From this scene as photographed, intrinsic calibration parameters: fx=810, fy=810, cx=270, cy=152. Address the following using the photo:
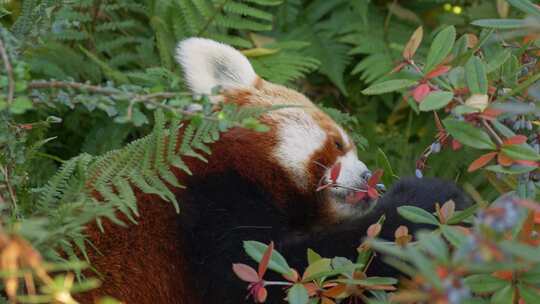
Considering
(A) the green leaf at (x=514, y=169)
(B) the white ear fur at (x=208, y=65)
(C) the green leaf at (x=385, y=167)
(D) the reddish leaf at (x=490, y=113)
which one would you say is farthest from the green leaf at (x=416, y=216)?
(B) the white ear fur at (x=208, y=65)

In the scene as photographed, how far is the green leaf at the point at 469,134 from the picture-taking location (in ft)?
6.75

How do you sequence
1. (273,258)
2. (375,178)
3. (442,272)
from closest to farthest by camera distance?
1. (442,272)
2. (273,258)
3. (375,178)

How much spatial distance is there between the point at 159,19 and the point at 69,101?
79.2 inches

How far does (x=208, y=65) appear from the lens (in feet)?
9.87

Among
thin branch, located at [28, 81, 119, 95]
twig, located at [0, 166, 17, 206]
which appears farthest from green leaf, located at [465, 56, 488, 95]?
twig, located at [0, 166, 17, 206]

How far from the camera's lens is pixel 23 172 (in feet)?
7.85

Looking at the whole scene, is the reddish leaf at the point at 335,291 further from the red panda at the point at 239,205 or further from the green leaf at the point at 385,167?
the green leaf at the point at 385,167

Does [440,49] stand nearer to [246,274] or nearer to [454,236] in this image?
[454,236]

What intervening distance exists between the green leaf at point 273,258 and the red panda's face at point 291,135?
0.64 m

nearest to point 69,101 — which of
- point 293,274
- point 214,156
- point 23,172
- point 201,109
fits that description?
point 201,109

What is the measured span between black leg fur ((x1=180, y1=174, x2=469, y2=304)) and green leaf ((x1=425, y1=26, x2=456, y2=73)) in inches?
26.2

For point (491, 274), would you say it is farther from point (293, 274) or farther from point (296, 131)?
point (296, 131)

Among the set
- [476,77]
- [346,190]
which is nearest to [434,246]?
[476,77]

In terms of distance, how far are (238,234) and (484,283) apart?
3.18 ft
